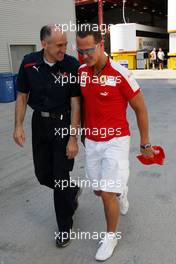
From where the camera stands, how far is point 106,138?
8.90 ft

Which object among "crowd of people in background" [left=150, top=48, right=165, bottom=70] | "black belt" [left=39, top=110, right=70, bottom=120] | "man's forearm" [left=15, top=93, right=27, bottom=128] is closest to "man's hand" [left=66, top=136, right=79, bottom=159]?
"black belt" [left=39, top=110, right=70, bottom=120]

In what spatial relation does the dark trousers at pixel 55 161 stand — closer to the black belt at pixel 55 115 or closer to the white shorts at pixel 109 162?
the black belt at pixel 55 115

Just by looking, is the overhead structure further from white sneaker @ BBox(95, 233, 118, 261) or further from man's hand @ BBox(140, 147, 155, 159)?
white sneaker @ BBox(95, 233, 118, 261)

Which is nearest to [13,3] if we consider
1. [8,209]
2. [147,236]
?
[8,209]

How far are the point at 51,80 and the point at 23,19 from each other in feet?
36.8

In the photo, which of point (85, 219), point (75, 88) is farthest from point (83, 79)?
point (85, 219)

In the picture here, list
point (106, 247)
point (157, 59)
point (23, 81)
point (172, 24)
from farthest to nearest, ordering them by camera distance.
A: point (157, 59), point (172, 24), point (23, 81), point (106, 247)

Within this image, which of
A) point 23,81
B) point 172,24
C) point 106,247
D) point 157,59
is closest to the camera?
point 106,247

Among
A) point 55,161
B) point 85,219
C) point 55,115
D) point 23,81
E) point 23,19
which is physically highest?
point 23,19

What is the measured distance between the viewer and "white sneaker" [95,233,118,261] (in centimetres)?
280

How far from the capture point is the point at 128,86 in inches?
103

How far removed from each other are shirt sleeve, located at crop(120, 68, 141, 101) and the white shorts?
348mm

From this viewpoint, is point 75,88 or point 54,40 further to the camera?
point 75,88

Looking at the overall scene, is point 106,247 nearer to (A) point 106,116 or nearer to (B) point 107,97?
(A) point 106,116
